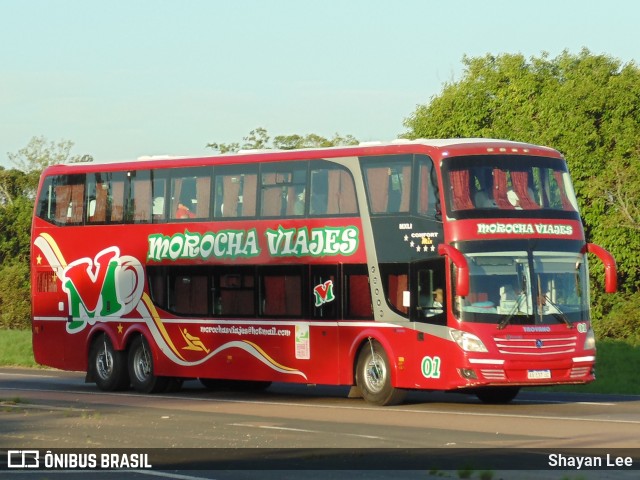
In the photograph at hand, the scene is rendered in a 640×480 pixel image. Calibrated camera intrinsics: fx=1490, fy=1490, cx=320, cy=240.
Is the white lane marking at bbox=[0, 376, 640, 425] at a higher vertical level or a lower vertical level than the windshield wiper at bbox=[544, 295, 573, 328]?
lower

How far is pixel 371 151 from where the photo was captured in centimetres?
2417

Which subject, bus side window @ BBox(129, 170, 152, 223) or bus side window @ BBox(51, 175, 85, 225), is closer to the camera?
bus side window @ BBox(129, 170, 152, 223)

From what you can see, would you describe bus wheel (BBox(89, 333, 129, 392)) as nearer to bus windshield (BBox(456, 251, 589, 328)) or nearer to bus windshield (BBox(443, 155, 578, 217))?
bus windshield (BBox(456, 251, 589, 328))

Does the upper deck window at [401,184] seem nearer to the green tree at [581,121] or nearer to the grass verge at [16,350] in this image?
the grass verge at [16,350]

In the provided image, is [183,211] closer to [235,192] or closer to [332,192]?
[235,192]

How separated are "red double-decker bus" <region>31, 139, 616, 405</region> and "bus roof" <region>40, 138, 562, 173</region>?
4cm

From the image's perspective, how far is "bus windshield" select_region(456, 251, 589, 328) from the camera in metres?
22.3

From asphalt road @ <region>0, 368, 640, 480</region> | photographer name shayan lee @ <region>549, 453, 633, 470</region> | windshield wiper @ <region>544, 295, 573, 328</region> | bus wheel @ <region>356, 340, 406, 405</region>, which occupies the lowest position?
photographer name shayan lee @ <region>549, 453, 633, 470</region>

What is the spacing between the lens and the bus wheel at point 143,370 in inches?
1114

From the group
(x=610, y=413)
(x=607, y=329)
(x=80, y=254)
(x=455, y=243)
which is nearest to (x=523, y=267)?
(x=455, y=243)

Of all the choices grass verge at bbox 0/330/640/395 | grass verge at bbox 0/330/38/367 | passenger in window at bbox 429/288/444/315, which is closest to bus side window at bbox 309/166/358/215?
passenger in window at bbox 429/288/444/315

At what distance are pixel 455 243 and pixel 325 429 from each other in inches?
182

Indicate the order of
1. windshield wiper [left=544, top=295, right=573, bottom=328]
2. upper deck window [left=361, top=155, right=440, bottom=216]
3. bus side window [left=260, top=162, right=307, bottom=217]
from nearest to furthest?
windshield wiper [left=544, top=295, right=573, bottom=328] → upper deck window [left=361, top=155, right=440, bottom=216] → bus side window [left=260, top=162, right=307, bottom=217]

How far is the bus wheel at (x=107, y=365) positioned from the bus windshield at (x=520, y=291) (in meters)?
8.90
